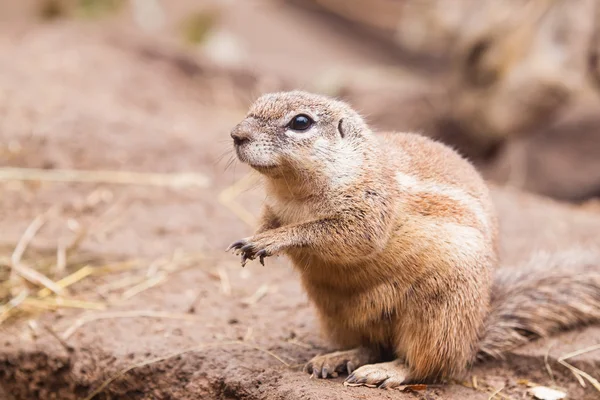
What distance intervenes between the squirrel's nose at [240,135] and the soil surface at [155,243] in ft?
0.71

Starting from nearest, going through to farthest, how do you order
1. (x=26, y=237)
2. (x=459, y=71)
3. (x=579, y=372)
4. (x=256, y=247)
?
1. (x=256, y=247)
2. (x=579, y=372)
3. (x=26, y=237)
4. (x=459, y=71)

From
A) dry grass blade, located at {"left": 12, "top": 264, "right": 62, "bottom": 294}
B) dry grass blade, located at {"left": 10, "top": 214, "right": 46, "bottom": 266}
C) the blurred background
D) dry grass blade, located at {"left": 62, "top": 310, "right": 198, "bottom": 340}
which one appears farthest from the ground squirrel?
the blurred background

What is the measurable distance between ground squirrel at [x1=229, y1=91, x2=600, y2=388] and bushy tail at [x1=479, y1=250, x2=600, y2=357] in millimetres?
133

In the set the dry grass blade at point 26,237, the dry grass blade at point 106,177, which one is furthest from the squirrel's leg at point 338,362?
the dry grass blade at point 106,177

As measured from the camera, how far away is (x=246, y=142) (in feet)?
10.5

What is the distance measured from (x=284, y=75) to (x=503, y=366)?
26.6 feet

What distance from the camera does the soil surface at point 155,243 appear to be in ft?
12.2

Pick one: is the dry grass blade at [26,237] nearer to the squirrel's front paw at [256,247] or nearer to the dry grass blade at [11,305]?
the dry grass blade at [11,305]

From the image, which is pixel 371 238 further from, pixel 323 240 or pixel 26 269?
pixel 26 269

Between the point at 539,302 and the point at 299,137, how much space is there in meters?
1.53

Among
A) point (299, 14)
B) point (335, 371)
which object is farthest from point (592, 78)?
point (299, 14)

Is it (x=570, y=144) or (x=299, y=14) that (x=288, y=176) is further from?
(x=299, y=14)

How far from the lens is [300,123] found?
10.8 feet

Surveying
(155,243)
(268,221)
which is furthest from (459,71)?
(268,221)
